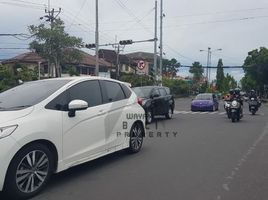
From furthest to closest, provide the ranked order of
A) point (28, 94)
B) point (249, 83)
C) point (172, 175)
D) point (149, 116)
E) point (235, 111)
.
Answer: point (249, 83) < point (235, 111) < point (149, 116) < point (172, 175) < point (28, 94)

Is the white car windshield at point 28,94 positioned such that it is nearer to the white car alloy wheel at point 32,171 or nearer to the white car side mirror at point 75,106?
the white car side mirror at point 75,106

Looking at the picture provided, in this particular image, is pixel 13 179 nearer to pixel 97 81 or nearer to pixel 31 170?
pixel 31 170

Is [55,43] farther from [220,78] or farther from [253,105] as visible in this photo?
[220,78]

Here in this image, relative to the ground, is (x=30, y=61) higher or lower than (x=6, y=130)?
higher

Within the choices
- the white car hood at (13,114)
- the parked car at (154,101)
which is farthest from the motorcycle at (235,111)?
the white car hood at (13,114)

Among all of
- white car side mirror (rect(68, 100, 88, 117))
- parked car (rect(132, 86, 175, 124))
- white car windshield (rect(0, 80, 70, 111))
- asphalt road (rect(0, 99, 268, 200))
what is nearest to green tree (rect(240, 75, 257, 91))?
parked car (rect(132, 86, 175, 124))

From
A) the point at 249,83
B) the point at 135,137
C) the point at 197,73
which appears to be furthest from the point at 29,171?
the point at 197,73

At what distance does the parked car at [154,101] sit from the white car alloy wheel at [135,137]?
7123 millimetres

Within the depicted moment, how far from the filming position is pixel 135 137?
30.2 ft

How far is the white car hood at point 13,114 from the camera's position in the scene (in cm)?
569

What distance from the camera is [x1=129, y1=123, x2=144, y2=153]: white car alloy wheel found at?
903 cm

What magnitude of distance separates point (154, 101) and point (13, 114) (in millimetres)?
12173

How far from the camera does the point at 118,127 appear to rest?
8258 millimetres

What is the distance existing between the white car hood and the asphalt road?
116cm
